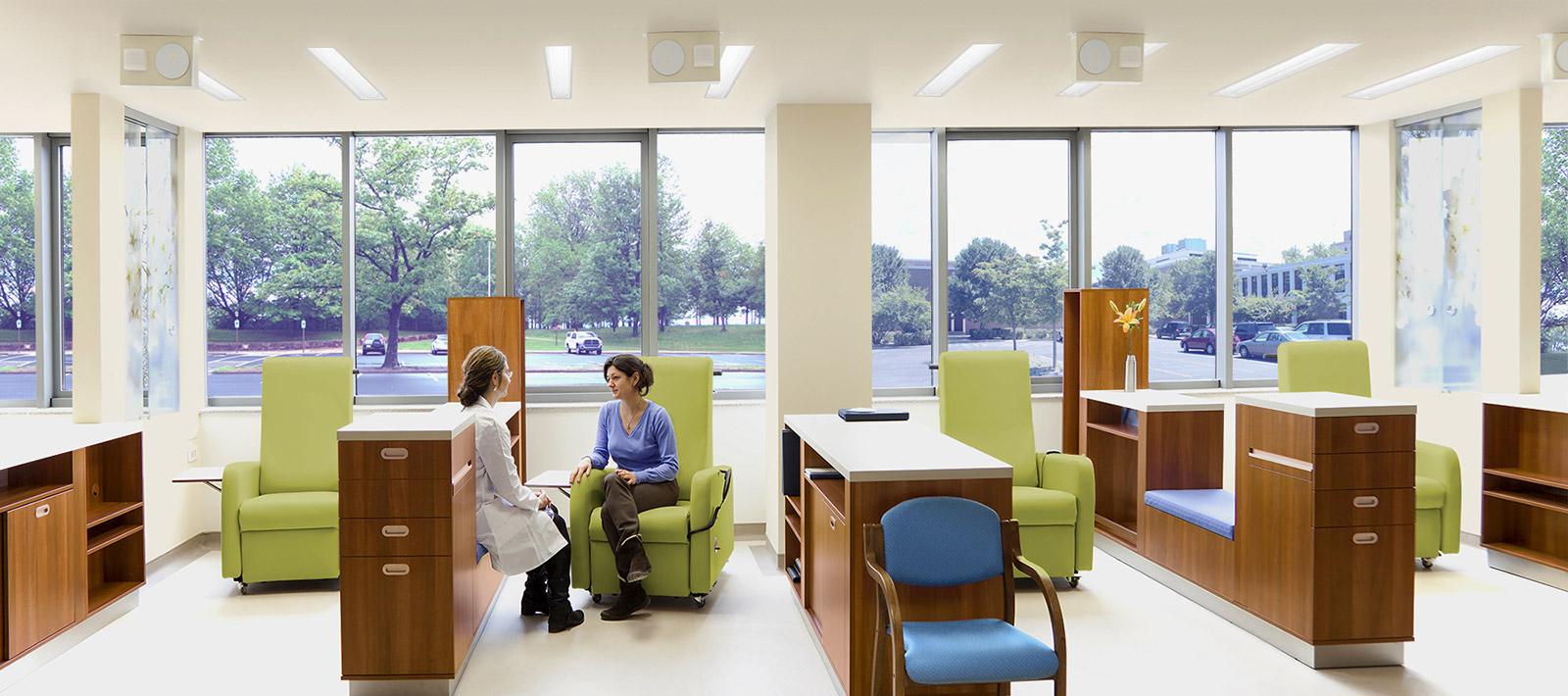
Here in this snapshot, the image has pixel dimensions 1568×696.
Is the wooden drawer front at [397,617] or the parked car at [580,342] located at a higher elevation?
the parked car at [580,342]

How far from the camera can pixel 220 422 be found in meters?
7.05

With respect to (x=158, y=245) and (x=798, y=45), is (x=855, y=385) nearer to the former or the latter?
(x=798, y=45)

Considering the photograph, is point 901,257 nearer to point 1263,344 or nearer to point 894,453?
point 1263,344

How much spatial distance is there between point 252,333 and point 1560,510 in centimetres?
866

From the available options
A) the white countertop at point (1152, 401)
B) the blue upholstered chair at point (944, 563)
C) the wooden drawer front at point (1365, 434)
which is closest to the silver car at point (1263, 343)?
the white countertop at point (1152, 401)

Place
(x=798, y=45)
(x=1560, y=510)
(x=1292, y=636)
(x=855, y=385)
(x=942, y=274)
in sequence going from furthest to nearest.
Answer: (x=942, y=274) < (x=855, y=385) < (x=1560, y=510) < (x=798, y=45) < (x=1292, y=636)

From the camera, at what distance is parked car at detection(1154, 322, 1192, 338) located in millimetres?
7914

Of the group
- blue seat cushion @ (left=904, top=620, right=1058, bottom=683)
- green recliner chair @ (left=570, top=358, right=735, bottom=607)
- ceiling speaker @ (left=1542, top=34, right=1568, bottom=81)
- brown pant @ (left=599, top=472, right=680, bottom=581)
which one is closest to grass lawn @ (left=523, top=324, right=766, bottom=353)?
green recliner chair @ (left=570, top=358, right=735, bottom=607)

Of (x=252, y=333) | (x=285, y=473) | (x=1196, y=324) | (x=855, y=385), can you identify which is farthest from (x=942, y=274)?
(x=252, y=333)

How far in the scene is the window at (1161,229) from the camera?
784 cm

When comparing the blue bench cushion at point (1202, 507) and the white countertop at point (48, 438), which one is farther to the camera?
the blue bench cushion at point (1202, 507)

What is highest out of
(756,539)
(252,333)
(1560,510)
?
(252,333)

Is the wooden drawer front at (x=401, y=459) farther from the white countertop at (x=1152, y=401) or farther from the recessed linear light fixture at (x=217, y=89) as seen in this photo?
the white countertop at (x=1152, y=401)

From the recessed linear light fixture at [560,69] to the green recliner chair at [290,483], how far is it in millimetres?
2132
